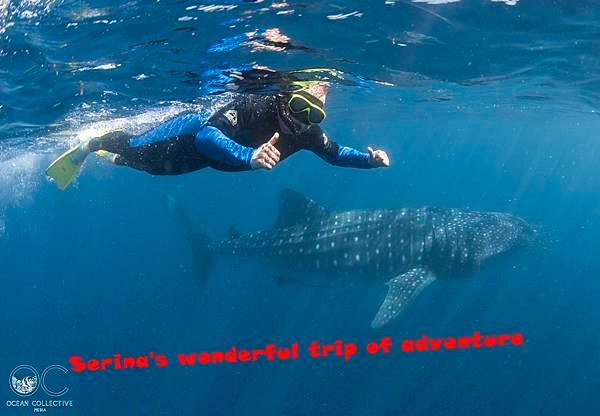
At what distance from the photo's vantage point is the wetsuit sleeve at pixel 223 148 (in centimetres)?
516

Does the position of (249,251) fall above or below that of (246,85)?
below

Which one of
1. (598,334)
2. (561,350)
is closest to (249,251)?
(561,350)

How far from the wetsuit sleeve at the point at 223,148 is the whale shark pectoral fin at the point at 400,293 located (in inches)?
218

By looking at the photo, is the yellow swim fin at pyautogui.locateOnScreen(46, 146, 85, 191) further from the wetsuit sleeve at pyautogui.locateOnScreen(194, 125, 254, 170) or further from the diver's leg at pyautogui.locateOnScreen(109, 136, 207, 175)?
the wetsuit sleeve at pyautogui.locateOnScreen(194, 125, 254, 170)

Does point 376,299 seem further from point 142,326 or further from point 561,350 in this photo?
point 142,326

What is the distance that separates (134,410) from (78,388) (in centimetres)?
296

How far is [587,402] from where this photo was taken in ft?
50.2

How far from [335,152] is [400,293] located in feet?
14.1

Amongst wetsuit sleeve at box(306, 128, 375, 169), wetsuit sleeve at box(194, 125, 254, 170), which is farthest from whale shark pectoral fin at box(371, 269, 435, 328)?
wetsuit sleeve at box(194, 125, 254, 170)

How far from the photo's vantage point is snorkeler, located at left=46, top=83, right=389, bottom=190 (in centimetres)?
569

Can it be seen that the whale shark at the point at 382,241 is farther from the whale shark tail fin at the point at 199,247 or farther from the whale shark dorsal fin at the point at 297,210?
the whale shark tail fin at the point at 199,247

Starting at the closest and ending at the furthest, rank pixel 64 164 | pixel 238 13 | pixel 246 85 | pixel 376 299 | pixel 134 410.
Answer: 1. pixel 238 13
2. pixel 64 164
3. pixel 246 85
4. pixel 134 410
5. pixel 376 299

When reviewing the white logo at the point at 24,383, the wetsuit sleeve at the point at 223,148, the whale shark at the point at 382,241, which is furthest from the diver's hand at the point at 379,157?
the white logo at the point at 24,383

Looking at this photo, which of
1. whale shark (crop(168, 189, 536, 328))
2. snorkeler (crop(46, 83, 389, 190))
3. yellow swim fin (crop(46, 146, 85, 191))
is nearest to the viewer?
snorkeler (crop(46, 83, 389, 190))
